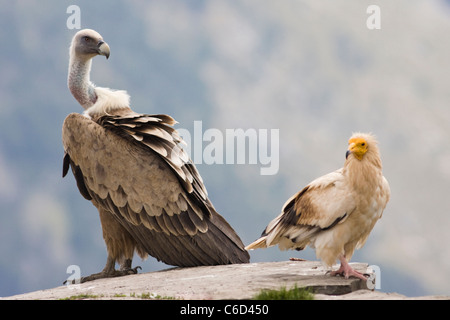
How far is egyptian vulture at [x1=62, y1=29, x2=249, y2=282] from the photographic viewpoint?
9945 millimetres

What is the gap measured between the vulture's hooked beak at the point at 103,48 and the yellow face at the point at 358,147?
4.96m

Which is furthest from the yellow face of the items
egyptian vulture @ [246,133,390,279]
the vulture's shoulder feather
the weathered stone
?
the weathered stone

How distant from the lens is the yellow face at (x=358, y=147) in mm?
8219

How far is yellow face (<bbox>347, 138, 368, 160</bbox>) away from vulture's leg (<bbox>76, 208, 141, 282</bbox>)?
3957 mm

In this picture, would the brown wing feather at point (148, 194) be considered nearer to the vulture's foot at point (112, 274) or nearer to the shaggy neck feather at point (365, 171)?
the vulture's foot at point (112, 274)

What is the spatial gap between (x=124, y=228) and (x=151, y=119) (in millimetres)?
1763

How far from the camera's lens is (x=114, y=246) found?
10.2 meters

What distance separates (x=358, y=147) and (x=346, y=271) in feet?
5.25

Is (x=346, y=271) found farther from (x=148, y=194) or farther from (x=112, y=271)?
(x=112, y=271)

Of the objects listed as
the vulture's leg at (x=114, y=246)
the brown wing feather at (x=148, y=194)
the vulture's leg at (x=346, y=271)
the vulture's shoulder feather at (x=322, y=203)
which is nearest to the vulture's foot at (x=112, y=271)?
the vulture's leg at (x=114, y=246)

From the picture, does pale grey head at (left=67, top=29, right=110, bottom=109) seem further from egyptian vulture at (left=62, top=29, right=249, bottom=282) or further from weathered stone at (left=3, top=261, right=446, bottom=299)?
weathered stone at (left=3, top=261, right=446, bottom=299)
